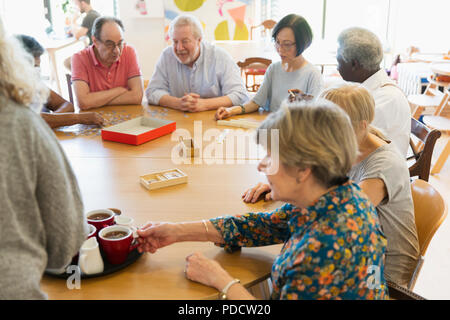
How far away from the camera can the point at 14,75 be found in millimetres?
830

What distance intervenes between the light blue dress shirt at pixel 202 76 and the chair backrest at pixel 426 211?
5.41 feet

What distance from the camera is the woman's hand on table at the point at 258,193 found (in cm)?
163

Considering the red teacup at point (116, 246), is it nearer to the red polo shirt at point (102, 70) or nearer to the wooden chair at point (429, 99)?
the red polo shirt at point (102, 70)

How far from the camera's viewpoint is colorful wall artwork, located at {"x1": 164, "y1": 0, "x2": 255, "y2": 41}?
24.1 ft

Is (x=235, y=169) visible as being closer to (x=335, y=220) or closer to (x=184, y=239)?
(x=184, y=239)

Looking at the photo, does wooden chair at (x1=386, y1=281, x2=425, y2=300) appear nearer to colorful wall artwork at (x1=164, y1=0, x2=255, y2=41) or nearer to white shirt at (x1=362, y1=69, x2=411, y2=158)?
white shirt at (x1=362, y1=69, x2=411, y2=158)

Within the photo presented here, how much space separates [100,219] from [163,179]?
503 millimetres

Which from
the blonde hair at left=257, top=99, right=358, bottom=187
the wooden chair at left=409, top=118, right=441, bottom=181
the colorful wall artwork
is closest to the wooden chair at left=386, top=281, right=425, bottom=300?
the blonde hair at left=257, top=99, right=358, bottom=187

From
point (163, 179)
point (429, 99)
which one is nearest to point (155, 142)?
point (163, 179)

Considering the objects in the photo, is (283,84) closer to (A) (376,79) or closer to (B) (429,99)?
(A) (376,79)

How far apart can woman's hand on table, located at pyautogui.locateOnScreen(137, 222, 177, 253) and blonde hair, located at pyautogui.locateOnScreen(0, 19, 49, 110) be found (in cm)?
57

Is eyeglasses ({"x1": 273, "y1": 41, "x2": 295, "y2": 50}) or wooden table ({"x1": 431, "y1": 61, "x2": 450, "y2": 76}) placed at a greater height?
eyeglasses ({"x1": 273, "y1": 41, "x2": 295, "y2": 50})

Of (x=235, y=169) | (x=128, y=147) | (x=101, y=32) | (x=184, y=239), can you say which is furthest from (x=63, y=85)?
(x=184, y=239)

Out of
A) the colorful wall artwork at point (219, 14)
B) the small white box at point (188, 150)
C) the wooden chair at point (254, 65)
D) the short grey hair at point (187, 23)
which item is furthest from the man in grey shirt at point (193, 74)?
the colorful wall artwork at point (219, 14)
